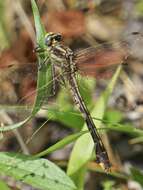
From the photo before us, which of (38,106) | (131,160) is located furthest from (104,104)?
(131,160)

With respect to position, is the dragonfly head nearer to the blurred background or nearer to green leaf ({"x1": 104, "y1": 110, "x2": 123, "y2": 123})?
the blurred background

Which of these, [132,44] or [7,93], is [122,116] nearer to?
[132,44]

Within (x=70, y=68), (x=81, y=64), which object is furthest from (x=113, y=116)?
(x=70, y=68)

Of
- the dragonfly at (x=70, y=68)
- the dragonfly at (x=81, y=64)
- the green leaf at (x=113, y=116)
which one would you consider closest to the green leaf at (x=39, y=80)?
the dragonfly at (x=81, y=64)

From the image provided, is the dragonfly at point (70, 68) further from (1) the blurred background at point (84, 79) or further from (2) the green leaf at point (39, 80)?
(2) the green leaf at point (39, 80)

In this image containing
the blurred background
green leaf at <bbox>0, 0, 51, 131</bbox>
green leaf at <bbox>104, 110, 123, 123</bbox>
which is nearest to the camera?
green leaf at <bbox>0, 0, 51, 131</bbox>

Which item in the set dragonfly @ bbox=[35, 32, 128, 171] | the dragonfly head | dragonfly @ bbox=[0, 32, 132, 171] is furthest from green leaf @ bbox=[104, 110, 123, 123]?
the dragonfly head
